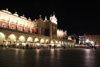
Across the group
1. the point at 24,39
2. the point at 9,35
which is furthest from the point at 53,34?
the point at 9,35

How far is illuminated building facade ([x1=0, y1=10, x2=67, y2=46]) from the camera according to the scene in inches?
2926

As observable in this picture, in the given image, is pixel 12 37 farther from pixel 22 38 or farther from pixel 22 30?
pixel 22 30

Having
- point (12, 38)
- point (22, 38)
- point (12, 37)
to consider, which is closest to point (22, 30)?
point (22, 38)

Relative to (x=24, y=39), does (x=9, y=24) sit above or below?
above

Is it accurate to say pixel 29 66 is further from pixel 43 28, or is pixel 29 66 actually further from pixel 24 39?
pixel 43 28

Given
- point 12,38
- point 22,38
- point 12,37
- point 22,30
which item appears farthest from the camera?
point 22,30

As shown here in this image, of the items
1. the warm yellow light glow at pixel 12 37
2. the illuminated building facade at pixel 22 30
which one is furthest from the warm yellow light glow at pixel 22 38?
the warm yellow light glow at pixel 12 37

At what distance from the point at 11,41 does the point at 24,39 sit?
12911 mm

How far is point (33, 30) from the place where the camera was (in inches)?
4948

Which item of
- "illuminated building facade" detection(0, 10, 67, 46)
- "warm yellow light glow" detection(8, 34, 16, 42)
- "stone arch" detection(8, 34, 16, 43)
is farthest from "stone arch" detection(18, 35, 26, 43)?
"stone arch" detection(8, 34, 16, 43)

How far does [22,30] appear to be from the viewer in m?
113

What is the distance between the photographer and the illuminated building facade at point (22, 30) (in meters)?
74.3

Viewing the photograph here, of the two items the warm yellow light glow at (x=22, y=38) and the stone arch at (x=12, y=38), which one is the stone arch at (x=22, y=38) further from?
the stone arch at (x=12, y=38)

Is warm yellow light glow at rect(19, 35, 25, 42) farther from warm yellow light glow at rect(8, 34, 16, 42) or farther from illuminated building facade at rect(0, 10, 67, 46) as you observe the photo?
warm yellow light glow at rect(8, 34, 16, 42)
